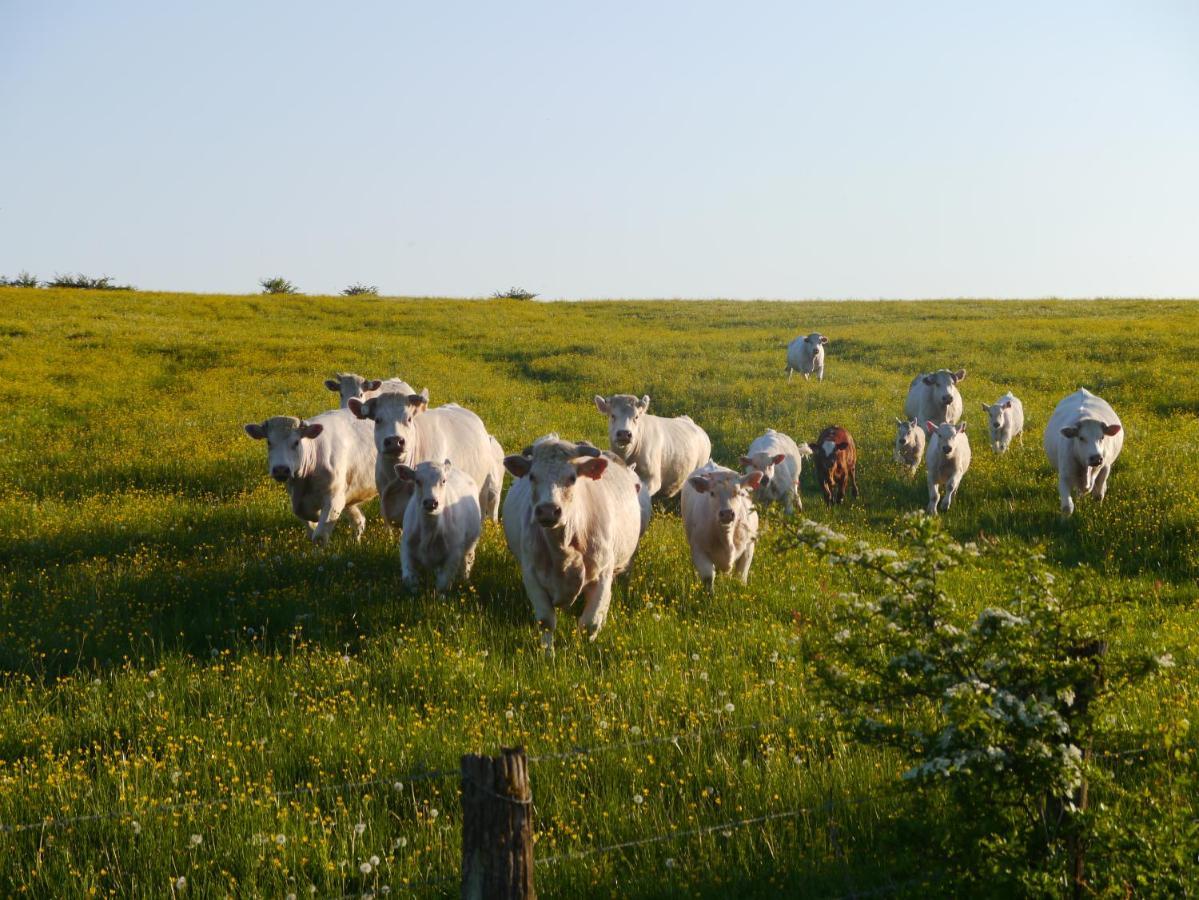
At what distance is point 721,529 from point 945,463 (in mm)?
6777

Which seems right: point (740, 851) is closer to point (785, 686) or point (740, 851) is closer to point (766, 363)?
point (785, 686)

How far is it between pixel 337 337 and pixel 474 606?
31.9 m

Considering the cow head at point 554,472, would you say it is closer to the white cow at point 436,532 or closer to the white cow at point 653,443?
the white cow at point 436,532

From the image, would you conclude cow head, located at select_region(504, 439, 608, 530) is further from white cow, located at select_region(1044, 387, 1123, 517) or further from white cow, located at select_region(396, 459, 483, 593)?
white cow, located at select_region(1044, 387, 1123, 517)

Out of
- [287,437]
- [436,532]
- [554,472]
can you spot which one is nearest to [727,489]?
[554,472]

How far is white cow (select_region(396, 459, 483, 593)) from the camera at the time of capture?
1110 centimetres

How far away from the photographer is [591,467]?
9.53 meters

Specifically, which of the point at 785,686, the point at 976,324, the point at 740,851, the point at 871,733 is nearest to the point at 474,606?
the point at 785,686

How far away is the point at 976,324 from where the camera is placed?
146ft

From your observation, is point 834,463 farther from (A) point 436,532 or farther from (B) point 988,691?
(B) point 988,691

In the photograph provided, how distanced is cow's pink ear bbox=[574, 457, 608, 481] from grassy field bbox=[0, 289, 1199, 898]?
60.0 inches

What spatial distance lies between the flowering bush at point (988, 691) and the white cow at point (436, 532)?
6.39 m

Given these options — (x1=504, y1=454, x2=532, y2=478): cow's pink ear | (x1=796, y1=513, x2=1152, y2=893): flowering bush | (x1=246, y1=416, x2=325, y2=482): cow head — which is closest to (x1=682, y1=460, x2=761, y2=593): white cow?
(x1=504, y1=454, x2=532, y2=478): cow's pink ear

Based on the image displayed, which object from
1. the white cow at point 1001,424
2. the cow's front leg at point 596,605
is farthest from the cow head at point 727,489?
the white cow at point 1001,424
